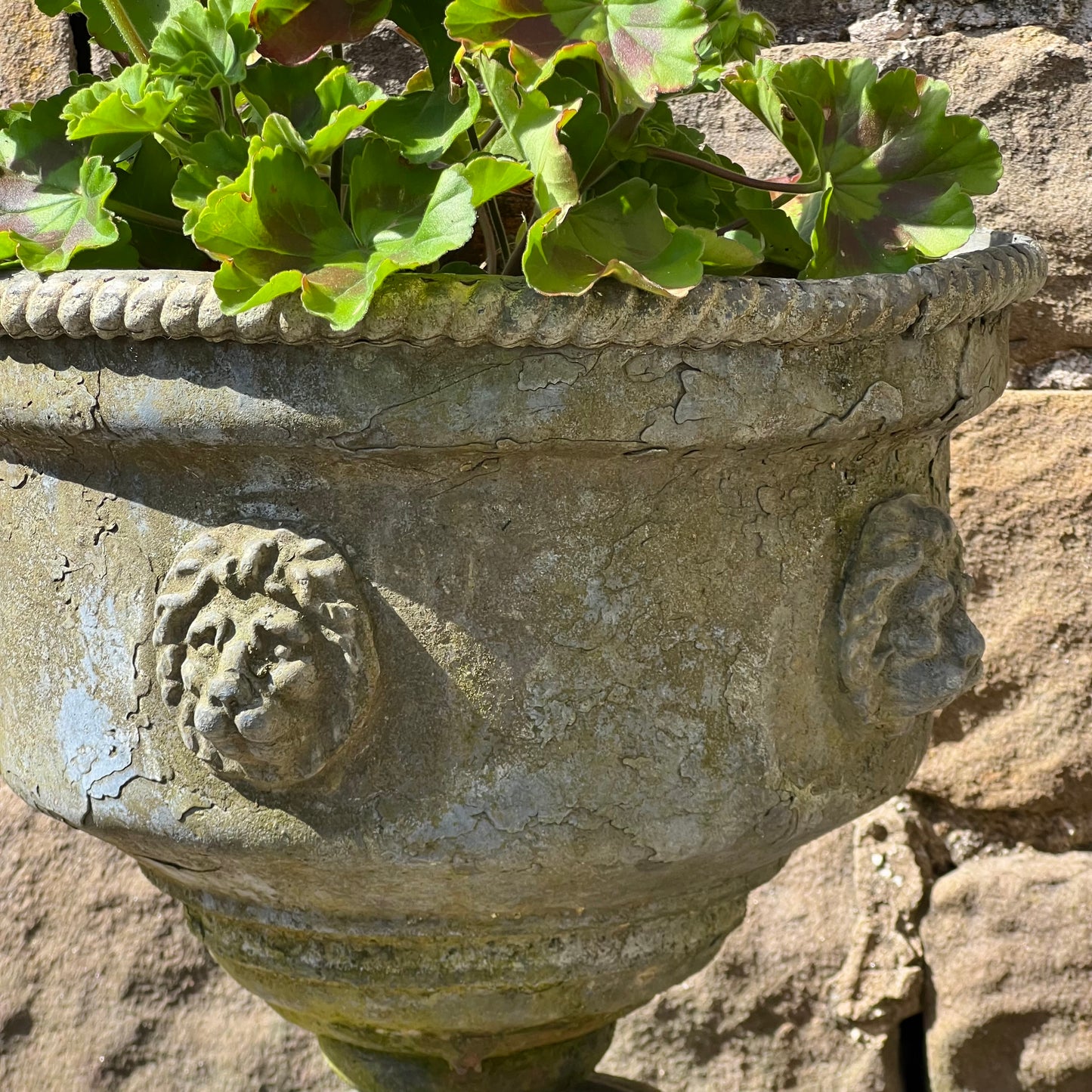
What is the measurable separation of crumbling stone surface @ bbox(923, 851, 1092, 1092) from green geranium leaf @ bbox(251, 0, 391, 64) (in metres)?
1.11

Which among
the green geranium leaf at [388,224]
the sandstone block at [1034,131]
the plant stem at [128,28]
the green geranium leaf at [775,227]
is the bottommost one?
the sandstone block at [1034,131]

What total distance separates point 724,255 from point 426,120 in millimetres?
187

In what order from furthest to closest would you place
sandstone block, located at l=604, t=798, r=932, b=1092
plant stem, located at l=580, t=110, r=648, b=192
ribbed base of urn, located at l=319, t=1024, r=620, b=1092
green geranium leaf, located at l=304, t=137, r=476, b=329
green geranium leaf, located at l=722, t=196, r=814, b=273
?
sandstone block, located at l=604, t=798, r=932, b=1092 → ribbed base of urn, located at l=319, t=1024, r=620, b=1092 → green geranium leaf, located at l=722, t=196, r=814, b=273 → plant stem, located at l=580, t=110, r=648, b=192 → green geranium leaf, located at l=304, t=137, r=476, b=329

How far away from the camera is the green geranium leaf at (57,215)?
0.77 m

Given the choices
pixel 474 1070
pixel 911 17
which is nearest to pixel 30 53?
pixel 911 17

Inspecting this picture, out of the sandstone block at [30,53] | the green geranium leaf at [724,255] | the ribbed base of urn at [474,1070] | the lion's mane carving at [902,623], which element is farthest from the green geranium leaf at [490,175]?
the sandstone block at [30,53]

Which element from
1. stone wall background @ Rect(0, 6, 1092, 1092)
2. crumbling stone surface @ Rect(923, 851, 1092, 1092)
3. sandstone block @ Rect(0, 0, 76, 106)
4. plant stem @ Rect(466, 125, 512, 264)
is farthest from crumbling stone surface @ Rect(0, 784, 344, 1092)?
plant stem @ Rect(466, 125, 512, 264)

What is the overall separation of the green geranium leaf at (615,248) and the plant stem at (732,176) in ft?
0.29

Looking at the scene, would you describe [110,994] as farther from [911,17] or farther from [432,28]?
[911,17]

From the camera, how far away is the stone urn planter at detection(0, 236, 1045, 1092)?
717mm

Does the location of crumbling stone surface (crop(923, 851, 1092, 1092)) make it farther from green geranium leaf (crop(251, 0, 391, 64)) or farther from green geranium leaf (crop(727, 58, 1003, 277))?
green geranium leaf (crop(251, 0, 391, 64))

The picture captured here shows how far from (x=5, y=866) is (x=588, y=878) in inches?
40.7

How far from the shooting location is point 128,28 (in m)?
0.86

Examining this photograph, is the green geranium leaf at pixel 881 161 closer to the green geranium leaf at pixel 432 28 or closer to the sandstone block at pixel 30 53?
the green geranium leaf at pixel 432 28
